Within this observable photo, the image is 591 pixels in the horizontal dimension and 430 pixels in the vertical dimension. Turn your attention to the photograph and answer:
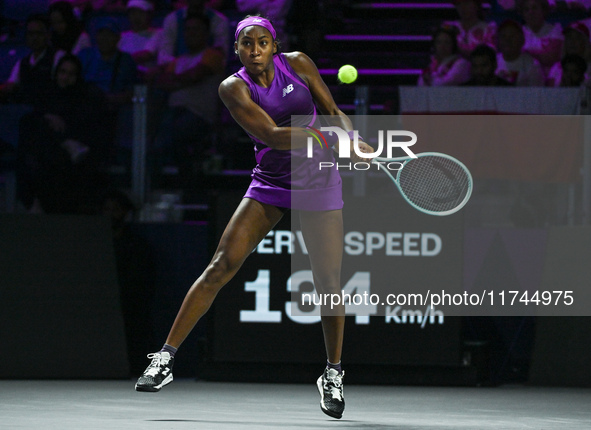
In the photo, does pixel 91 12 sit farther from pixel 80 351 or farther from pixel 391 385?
pixel 391 385

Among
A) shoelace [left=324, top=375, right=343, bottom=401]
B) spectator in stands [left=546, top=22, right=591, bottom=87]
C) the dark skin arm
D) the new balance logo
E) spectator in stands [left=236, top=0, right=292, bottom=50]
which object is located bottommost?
shoelace [left=324, top=375, right=343, bottom=401]

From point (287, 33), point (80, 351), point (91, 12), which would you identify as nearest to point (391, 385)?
point (80, 351)

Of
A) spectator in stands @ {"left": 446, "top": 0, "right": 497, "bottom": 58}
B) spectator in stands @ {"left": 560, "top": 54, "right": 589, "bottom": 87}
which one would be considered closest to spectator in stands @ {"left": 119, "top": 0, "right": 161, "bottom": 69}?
spectator in stands @ {"left": 446, "top": 0, "right": 497, "bottom": 58}

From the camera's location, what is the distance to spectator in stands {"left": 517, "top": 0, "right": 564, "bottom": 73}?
28.7 ft

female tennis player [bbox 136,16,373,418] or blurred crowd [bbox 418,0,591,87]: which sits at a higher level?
blurred crowd [bbox 418,0,591,87]

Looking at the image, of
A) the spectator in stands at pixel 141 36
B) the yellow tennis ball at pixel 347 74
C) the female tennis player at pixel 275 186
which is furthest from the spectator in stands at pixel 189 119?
the female tennis player at pixel 275 186

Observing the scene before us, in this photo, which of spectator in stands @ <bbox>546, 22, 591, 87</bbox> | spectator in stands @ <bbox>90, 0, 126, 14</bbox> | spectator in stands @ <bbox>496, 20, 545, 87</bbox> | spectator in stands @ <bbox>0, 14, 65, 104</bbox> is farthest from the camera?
spectator in stands @ <bbox>90, 0, 126, 14</bbox>

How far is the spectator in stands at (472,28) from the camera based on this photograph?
8.91 metres

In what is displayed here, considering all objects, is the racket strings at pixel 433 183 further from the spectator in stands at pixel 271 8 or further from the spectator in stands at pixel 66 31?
the spectator in stands at pixel 66 31

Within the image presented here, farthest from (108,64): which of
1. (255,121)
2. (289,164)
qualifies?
(255,121)

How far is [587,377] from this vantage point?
6867 millimetres

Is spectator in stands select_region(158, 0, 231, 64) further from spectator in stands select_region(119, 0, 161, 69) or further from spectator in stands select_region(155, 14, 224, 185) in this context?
spectator in stands select_region(155, 14, 224, 185)

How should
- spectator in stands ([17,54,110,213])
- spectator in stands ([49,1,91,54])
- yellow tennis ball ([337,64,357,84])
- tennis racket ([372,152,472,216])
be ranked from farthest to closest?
spectator in stands ([49,1,91,54]), yellow tennis ball ([337,64,357,84]), spectator in stands ([17,54,110,213]), tennis racket ([372,152,472,216])

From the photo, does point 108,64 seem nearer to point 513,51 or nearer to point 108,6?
point 108,6
